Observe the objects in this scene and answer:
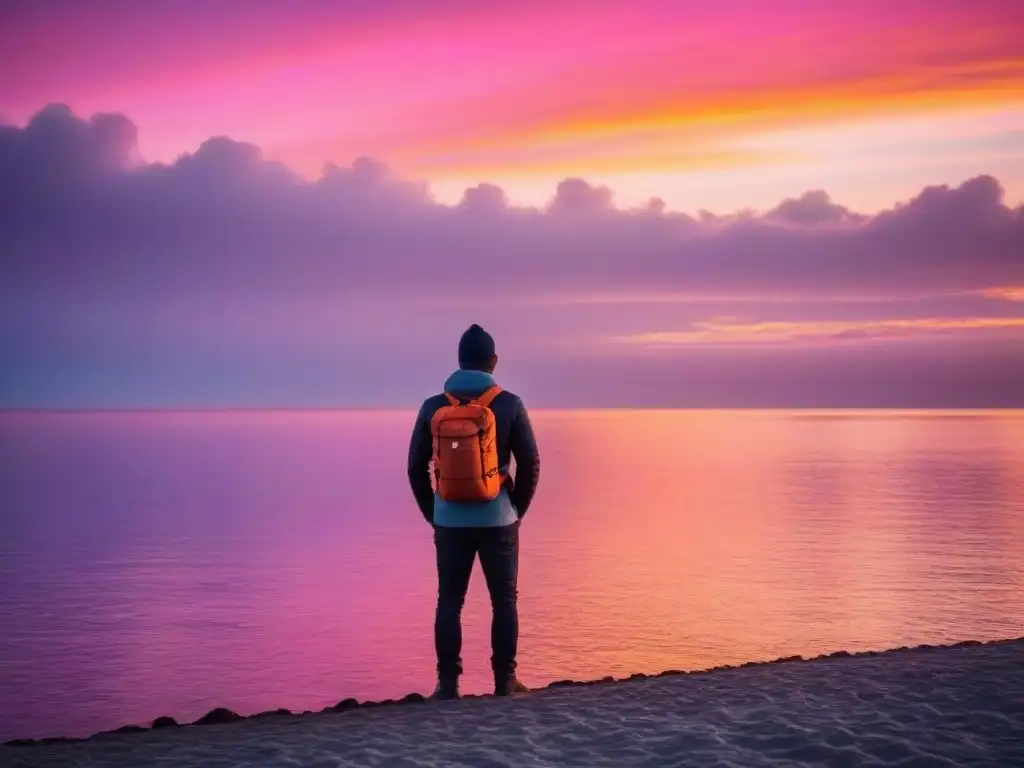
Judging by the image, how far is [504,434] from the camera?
898 cm

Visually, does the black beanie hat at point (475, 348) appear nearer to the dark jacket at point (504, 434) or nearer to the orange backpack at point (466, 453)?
the dark jacket at point (504, 434)

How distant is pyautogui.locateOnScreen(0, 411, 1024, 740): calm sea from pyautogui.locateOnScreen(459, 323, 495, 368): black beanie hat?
21.1ft

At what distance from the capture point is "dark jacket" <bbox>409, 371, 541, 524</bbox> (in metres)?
8.98

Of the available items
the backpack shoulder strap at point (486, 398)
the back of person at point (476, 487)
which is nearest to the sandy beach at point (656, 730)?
the back of person at point (476, 487)

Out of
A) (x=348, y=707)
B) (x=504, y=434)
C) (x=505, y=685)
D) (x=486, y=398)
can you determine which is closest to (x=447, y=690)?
(x=505, y=685)

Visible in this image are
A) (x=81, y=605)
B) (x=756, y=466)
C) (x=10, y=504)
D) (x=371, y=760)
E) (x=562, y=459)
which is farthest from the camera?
(x=562, y=459)

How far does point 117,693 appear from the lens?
13984mm

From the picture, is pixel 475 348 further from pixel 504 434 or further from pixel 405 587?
pixel 405 587

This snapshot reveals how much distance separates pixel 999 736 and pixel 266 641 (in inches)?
488

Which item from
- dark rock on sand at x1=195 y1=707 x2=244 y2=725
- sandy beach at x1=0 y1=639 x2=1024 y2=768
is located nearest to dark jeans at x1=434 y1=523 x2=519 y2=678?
sandy beach at x1=0 y1=639 x2=1024 y2=768

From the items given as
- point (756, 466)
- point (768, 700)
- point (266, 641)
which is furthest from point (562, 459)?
point (768, 700)

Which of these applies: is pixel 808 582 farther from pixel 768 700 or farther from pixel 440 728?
pixel 440 728

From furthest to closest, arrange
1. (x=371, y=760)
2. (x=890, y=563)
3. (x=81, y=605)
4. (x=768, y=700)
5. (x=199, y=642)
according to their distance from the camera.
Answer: (x=890, y=563) → (x=81, y=605) → (x=199, y=642) → (x=768, y=700) → (x=371, y=760)

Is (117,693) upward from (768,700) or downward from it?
downward
